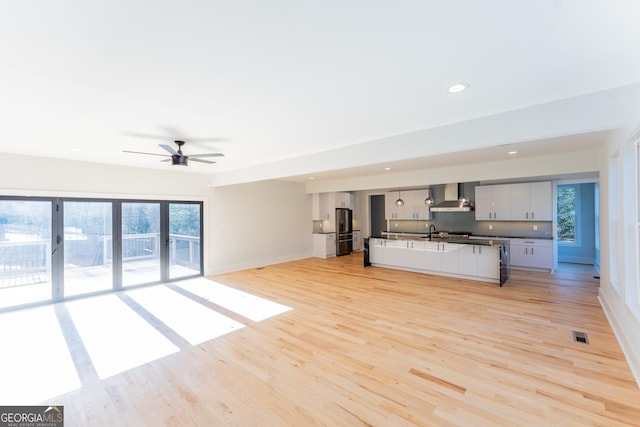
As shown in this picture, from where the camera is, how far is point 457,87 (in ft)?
7.88

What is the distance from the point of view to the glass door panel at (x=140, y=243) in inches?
230

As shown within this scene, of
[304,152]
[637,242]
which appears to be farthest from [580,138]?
[304,152]

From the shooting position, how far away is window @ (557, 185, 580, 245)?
26.2 ft

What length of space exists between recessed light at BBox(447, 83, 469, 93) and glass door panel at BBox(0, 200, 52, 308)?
6.62 metres

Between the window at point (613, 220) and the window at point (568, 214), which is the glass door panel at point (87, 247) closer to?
the window at point (613, 220)

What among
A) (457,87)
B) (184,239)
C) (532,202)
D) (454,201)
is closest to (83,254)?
(184,239)

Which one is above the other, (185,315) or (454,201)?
(454,201)

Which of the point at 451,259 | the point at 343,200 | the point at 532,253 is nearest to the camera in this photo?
the point at 451,259

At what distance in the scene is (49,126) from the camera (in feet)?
10.7

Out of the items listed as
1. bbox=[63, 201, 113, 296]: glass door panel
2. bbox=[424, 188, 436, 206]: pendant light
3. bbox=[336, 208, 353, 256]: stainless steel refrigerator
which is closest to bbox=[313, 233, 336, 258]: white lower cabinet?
bbox=[336, 208, 353, 256]: stainless steel refrigerator

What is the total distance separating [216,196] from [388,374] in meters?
5.98

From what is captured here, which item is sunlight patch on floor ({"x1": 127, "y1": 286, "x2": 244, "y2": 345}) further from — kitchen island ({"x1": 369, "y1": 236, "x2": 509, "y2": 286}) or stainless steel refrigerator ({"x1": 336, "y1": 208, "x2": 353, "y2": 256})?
stainless steel refrigerator ({"x1": 336, "y1": 208, "x2": 353, "y2": 256})

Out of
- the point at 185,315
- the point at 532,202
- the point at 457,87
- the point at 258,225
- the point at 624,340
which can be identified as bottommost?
the point at 185,315

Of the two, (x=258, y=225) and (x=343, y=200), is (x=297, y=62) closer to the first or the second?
(x=258, y=225)
